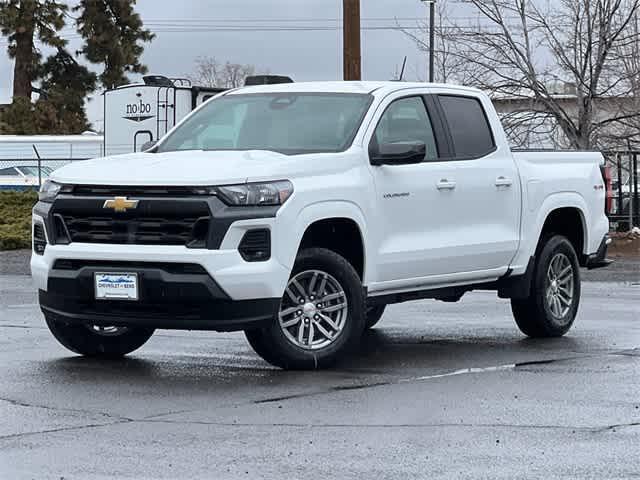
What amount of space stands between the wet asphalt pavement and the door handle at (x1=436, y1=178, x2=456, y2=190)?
1.24 m

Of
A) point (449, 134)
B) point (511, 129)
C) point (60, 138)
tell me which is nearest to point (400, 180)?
point (449, 134)

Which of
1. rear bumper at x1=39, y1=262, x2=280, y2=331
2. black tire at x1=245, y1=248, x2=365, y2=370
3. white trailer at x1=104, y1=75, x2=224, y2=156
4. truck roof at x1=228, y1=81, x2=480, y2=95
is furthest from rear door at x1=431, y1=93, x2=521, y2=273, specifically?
white trailer at x1=104, y1=75, x2=224, y2=156

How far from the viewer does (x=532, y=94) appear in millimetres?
26016

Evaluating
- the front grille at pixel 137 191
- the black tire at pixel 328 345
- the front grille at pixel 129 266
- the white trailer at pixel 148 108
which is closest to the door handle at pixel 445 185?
the black tire at pixel 328 345

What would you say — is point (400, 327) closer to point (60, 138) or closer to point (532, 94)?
point (532, 94)

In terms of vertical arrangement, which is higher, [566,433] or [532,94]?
[532,94]

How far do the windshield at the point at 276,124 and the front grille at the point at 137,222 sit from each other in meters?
1.16

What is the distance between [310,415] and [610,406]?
1.73 m

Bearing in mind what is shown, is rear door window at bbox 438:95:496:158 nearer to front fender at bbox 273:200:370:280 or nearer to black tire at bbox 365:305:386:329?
front fender at bbox 273:200:370:280

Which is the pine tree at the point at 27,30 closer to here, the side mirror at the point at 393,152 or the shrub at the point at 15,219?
the shrub at the point at 15,219

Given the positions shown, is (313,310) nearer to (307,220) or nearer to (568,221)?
Result: (307,220)

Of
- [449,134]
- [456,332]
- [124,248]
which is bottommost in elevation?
[456,332]

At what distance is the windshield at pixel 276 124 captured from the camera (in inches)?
402

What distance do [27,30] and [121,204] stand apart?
47.4m
